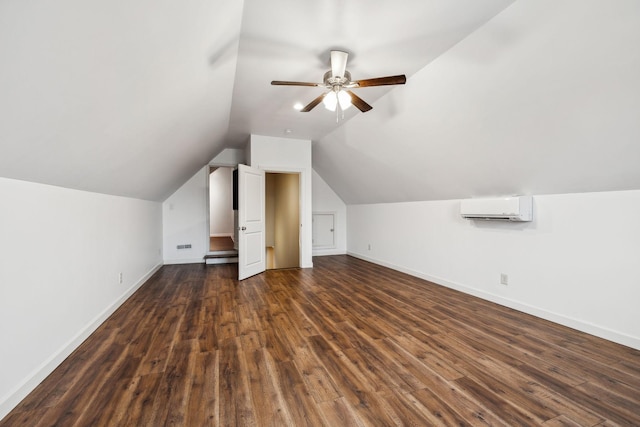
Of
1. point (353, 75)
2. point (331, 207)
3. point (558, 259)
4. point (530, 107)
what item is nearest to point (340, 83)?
point (353, 75)

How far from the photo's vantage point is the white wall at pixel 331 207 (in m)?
6.96

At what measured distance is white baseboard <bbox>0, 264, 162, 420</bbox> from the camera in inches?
63.1

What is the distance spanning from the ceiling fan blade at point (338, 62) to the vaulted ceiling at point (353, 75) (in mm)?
79

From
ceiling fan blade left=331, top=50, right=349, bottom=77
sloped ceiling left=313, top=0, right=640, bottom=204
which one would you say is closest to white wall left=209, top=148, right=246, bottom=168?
sloped ceiling left=313, top=0, right=640, bottom=204

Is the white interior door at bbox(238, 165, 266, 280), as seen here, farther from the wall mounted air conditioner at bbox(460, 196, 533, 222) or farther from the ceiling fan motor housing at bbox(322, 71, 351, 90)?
the wall mounted air conditioner at bbox(460, 196, 533, 222)

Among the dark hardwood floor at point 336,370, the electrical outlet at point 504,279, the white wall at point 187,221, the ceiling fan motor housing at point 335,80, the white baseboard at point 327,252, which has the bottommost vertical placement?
the dark hardwood floor at point 336,370

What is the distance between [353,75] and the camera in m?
3.01

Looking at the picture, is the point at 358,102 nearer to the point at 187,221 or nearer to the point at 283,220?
the point at 187,221

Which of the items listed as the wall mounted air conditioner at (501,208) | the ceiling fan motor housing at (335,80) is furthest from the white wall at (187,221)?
the wall mounted air conditioner at (501,208)

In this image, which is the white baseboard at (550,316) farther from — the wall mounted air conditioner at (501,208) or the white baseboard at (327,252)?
the white baseboard at (327,252)

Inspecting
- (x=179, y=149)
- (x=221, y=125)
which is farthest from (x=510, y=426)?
(x=221, y=125)

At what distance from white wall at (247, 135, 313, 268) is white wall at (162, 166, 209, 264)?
1.63 meters

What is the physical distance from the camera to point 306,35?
236 centimetres

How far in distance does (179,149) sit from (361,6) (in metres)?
2.81
